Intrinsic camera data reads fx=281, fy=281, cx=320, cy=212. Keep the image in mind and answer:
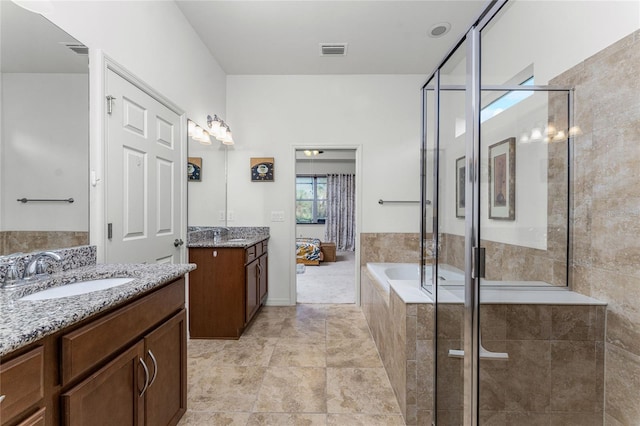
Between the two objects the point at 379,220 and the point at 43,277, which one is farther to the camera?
the point at 379,220

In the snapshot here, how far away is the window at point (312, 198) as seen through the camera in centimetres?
798

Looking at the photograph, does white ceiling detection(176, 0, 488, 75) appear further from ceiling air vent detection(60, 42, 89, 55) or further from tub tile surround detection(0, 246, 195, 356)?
tub tile surround detection(0, 246, 195, 356)

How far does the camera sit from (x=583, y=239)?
1.63 meters

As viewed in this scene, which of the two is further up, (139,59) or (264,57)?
(264,57)

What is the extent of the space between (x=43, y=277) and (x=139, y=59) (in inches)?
58.5

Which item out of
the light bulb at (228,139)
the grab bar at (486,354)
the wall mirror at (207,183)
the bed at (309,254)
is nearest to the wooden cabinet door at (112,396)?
the grab bar at (486,354)

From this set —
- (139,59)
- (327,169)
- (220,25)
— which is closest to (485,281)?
(139,59)

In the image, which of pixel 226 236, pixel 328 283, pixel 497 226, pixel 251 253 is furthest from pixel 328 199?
pixel 497 226

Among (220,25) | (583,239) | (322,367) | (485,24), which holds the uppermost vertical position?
(220,25)

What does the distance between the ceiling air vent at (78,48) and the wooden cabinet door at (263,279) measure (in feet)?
7.29

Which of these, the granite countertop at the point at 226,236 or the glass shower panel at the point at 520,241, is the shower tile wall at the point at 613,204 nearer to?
the glass shower panel at the point at 520,241

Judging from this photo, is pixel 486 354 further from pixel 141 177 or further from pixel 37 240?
pixel 141 177

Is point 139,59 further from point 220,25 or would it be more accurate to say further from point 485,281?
point 485,281

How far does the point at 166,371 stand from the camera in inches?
52.4
